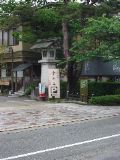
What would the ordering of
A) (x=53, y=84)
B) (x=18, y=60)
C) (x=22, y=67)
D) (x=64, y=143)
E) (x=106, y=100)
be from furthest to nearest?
(x=18, y=60) < (x=22, y=67) < (x=53, y=84) < (x=106, y=100) < (x=64, y=143)

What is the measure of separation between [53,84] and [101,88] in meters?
3.81

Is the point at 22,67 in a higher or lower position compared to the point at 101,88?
higher

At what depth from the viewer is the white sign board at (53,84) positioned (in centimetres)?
3070

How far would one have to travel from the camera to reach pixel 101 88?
3216 cm

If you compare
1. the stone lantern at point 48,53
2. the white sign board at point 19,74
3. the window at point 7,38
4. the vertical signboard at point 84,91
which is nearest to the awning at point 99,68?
the stone lantern at point 48,53

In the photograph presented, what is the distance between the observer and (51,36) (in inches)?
1385

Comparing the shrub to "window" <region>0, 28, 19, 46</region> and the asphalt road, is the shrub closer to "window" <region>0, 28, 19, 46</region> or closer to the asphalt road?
the asphalt road

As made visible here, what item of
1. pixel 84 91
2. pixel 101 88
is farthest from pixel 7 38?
pixel 84 91

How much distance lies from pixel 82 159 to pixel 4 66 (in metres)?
33.6

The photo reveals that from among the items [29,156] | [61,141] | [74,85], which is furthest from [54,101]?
[29,156]

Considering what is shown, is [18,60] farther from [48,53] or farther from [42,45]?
[48,53]

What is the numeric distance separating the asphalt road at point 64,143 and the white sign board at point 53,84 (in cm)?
1443

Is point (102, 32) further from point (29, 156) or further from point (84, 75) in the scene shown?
point (29, 156)

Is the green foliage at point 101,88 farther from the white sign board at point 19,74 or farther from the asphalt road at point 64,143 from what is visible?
the asphalt road at point 64,143
